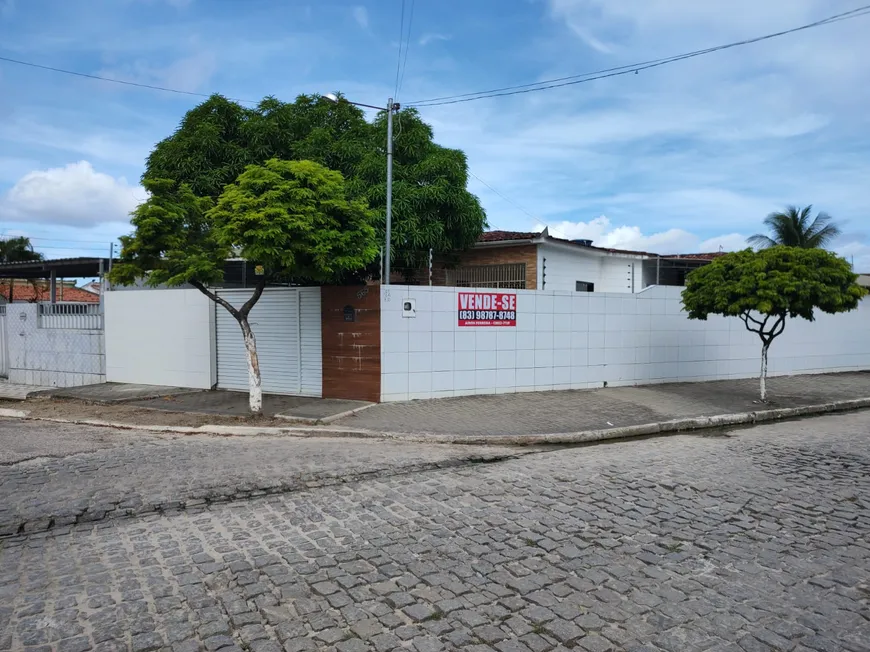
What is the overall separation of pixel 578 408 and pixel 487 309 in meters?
2.53

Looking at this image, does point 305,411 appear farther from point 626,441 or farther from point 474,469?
point 626,441

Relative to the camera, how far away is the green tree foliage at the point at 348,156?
11.8 m

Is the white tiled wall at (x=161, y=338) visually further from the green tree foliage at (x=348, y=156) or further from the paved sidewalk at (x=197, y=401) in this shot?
the green tree foliage at (x=348, y=156)

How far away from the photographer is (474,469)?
6520mm

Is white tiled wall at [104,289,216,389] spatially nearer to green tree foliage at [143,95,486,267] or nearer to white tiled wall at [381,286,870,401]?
green tree foliage at [143,95,486,267]

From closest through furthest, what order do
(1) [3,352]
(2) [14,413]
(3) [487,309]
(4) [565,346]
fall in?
(2) [14,413] < (3) [487,309] < (4) [565,346] < (1) [3,352]

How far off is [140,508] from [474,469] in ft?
11.2

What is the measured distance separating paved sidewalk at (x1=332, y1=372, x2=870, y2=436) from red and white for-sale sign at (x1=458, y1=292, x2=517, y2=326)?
1465mm

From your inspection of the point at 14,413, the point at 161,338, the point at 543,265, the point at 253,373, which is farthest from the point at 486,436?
the point at 14,413

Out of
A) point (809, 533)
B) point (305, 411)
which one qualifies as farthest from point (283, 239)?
point (809, 533)

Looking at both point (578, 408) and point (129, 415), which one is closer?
point (129, 415)

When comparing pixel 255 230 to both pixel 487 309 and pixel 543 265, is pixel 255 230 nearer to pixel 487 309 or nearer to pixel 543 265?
pixel 487 309

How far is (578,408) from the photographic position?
10.2 m

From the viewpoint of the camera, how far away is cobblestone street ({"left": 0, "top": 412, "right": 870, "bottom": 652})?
3068 mm
